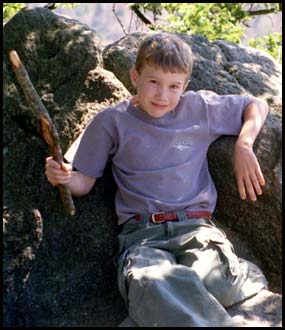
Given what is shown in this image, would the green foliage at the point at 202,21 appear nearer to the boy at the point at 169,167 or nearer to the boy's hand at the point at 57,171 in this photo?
the boy at the point at 169,167

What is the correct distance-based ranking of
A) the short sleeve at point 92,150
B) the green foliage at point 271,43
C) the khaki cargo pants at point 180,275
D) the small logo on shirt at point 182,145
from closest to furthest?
1. the khaki cargo pants at point 180,275
2. the short sleeve at point 92,150
3. the small logo on shirt at point 182,145
4. the green foliage at point 271,43

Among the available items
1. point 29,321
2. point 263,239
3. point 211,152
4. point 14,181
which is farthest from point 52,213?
point 263,239

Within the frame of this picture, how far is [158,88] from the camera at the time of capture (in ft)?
11.6

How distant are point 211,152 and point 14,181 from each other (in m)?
1.31

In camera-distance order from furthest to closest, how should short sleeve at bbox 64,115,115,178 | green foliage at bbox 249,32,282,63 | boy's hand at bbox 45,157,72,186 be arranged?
1. green foliage at bbox 249,32,282,63
2. short sleeve at bbox 64,115,115,178
3. boy's hand at bbox 45,157,72,186

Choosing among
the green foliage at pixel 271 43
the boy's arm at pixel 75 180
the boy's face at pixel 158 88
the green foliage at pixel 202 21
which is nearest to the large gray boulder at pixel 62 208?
the boy's arm at pixel 75 180

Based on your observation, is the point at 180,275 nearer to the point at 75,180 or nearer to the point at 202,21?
the point at 75,180

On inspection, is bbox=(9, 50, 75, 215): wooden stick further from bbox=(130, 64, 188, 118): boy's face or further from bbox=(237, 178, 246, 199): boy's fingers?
bbox=(237, 178, 246, 199): boy's fingers

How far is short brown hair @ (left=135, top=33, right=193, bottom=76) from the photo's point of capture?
3.50m

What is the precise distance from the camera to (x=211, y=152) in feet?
13.2

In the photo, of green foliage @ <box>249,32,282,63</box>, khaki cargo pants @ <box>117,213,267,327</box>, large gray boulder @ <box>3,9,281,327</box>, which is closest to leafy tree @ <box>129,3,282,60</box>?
green foliage @ <box>249,32,282,63</box>

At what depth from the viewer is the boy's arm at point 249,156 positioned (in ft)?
12.0

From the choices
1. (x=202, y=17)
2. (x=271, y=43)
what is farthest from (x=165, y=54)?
(x=271, y=43)

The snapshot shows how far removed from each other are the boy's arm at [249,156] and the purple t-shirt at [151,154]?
0.66ft
